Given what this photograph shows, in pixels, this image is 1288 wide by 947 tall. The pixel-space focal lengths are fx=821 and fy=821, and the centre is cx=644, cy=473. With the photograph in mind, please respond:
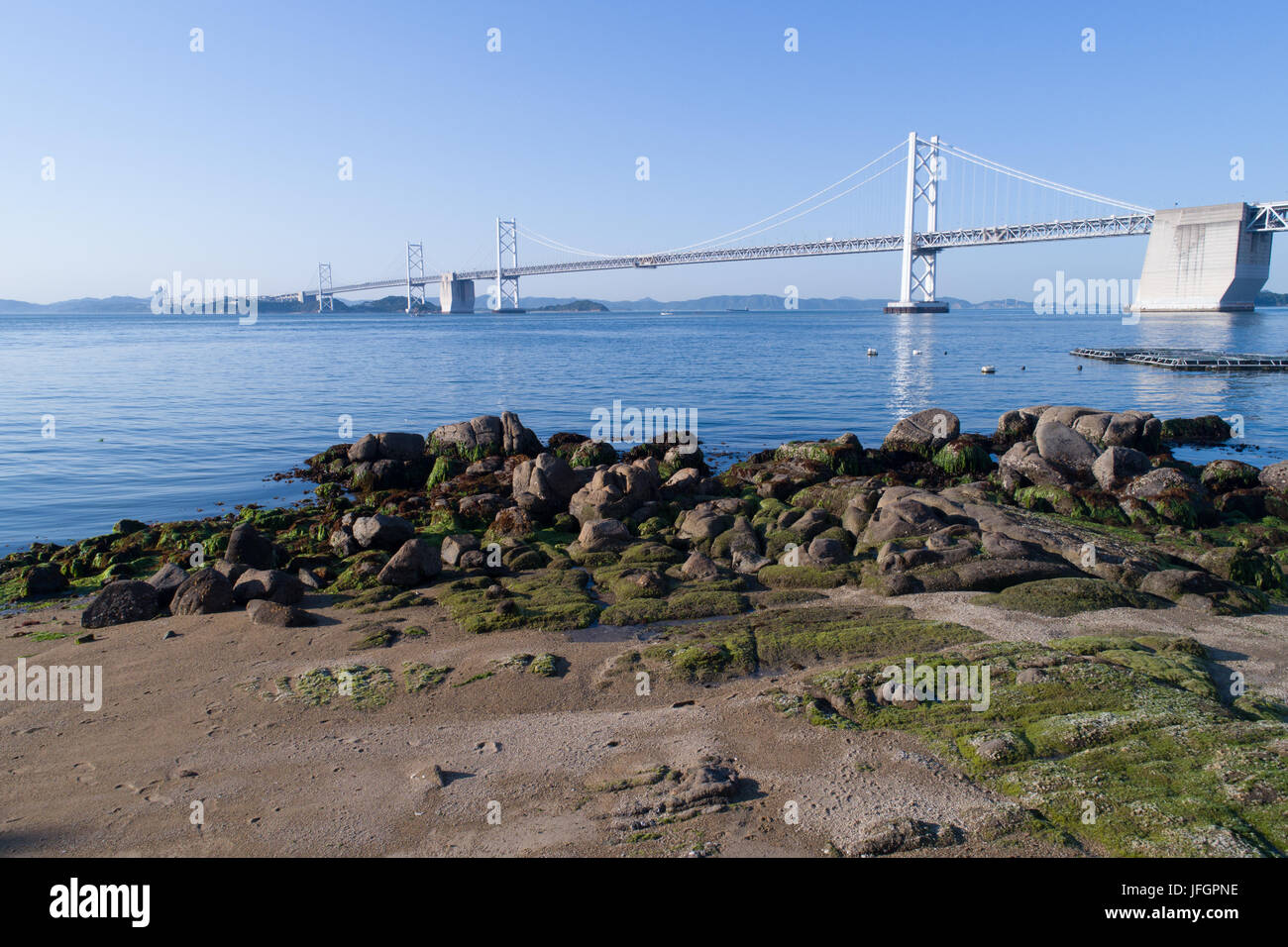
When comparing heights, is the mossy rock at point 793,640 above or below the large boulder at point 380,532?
below

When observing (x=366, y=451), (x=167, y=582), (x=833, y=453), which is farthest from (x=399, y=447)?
(x=833, y=453)

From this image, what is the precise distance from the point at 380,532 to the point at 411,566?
105 centimetres

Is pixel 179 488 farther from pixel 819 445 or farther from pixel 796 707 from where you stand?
pixel 796 707

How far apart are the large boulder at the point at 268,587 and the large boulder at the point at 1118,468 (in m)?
8.36

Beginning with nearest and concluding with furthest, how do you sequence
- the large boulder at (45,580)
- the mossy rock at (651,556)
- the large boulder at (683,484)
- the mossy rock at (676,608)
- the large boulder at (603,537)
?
the mossy rock at (676,608)
the large boulder at (45,580)
the mossy rock at (651,556)
the large boulder at (603,537)
the large boulder at (683,484)

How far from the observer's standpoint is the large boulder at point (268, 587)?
20.6 feet

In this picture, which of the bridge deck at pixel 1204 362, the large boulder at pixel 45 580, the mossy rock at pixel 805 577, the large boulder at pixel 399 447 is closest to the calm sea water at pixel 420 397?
the bridge deck at pixel 1204 362

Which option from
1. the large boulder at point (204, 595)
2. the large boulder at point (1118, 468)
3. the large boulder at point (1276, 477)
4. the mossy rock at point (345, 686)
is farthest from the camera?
the large boulder at point (1118, 468)

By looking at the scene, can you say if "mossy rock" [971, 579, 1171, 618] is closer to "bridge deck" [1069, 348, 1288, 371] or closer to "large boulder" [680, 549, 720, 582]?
"large boulder" [680, 549, 720, 582]

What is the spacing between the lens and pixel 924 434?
38.5ft

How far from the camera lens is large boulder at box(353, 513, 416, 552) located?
25.2ft

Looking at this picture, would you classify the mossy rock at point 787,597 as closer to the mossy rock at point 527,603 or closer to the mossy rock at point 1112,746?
the mossy rock at point 527,603

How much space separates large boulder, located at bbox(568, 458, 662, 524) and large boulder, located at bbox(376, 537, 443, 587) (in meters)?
1.79

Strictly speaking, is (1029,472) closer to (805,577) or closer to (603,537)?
(805,577)
